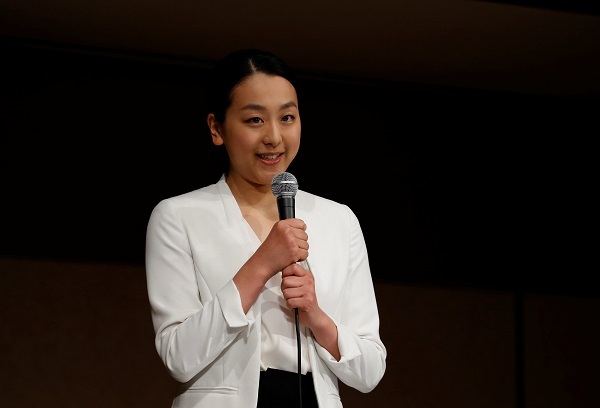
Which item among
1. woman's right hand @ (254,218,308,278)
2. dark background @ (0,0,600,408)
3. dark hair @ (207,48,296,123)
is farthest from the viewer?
dark background @ (0,0,600,408)

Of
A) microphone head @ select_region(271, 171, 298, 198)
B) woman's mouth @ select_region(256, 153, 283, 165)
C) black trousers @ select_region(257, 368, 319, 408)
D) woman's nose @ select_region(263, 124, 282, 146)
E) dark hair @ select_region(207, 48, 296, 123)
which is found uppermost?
dark hair @ select_region(207, 48, 296, 123)

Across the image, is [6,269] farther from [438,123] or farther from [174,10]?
[438,123]

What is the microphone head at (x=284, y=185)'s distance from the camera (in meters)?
1.79

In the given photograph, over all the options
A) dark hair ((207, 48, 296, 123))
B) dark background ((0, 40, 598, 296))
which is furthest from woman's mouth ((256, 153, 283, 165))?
dark background ((0, 40, 598, 296))

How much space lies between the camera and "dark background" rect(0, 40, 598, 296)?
11.5 ft

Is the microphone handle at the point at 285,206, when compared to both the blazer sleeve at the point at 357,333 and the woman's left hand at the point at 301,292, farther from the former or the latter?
the blazer sleeve at the point at 357,333

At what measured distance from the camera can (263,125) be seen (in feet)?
6.41

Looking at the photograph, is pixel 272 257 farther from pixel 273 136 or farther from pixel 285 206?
pixel 273 136

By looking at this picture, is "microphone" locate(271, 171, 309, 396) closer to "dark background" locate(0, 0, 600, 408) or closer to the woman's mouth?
the woman's mouth

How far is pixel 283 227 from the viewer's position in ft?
5.77

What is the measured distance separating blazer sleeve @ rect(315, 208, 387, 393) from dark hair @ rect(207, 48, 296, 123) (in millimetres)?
327

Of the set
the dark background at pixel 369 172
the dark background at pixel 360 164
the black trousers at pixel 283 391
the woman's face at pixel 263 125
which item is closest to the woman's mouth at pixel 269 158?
the woman's face at pixel 263 125

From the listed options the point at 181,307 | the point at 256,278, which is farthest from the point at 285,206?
the point at 181,307

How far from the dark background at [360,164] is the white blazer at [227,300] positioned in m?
1.62
